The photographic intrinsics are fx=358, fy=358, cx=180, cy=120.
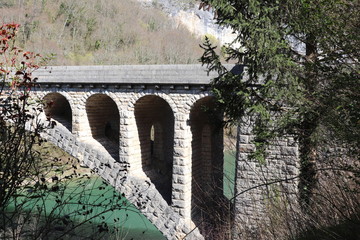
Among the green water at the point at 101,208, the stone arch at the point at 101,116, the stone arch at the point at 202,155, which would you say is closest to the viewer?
the green water at the point at 101,208

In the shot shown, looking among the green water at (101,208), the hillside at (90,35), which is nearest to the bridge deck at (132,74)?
the green water at (101,208)

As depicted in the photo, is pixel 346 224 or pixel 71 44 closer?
pixel 346 224

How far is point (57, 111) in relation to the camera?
12.5 m

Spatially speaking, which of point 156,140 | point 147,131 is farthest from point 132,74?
point 156,140

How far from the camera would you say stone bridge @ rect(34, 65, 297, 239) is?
28.5 ft

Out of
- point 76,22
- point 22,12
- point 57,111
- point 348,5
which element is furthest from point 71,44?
point 348,5

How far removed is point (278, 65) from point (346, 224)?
3683 millimetres

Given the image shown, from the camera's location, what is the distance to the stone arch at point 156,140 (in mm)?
10188

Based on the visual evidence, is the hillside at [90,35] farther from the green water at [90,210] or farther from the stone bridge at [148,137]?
the stone bridge at [148,137]

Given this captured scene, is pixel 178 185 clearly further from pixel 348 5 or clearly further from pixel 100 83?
pixel 348 5

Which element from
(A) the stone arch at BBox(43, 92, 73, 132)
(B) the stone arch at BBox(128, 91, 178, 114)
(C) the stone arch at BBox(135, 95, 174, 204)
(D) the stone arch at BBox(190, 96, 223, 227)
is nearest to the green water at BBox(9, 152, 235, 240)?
(D) the stone arch at BBox(190, 96, 223, 227)

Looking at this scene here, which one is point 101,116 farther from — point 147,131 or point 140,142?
point 140,142

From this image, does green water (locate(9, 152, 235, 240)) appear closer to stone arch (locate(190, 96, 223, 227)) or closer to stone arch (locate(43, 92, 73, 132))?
stone arch (locate(190, 96, 223, 227))

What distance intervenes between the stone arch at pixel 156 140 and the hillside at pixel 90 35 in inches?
659
